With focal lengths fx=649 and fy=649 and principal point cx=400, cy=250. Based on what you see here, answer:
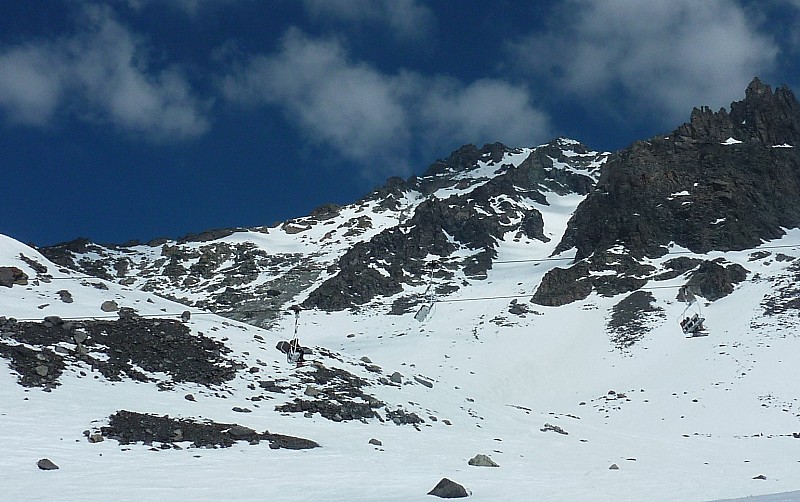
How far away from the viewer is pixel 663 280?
71625 millimetres

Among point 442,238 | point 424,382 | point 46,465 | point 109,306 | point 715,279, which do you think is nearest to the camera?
point 46,465

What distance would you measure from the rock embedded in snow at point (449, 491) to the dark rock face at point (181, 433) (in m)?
6.31

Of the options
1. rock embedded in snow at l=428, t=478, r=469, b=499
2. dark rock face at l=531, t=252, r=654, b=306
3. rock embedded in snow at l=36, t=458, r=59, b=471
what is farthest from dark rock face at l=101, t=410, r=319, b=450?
dark rock face at l=531, t=252, r=654, b=306

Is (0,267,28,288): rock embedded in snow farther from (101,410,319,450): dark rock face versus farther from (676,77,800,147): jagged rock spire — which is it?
(676,77,800,147): jagged rock spire

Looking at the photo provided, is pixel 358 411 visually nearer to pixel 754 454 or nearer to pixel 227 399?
pixel 227 399

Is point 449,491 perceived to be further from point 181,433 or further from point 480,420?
point 480,420

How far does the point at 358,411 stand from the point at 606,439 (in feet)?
34.0

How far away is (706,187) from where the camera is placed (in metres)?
90.4

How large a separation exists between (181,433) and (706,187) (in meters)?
89.1

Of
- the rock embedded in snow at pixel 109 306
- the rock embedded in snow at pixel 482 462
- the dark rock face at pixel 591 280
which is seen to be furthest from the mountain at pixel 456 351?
the rock embedded in snow at pixel 109 306

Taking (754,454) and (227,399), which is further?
(754,454)

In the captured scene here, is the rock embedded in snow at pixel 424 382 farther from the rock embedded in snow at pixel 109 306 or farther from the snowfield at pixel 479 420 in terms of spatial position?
the rock embedded in snow at pixel 109 306

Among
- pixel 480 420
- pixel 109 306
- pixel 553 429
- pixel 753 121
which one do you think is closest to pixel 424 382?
pixel 480 420

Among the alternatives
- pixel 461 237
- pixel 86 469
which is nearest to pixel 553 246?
pixel 461 237
